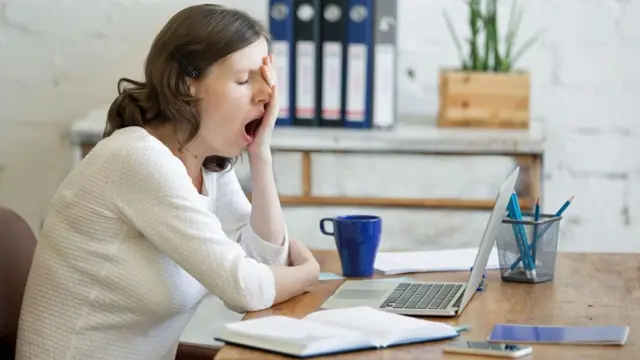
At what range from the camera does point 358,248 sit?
176 cm

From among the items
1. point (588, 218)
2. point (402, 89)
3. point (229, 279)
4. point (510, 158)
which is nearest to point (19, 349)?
point (229, 279)

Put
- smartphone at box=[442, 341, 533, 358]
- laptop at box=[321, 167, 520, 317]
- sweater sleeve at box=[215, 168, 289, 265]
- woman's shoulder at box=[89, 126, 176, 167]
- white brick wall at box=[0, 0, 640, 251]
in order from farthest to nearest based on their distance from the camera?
white brick wall at box=[0, 0, 640, 251] < sweater sleeve at box=[215, 168, 289, 265] < woman's shoulder at box=[89, 126, 176, 167] < laptop at box=[321, 167, 520, 317] < smartphone at box=[442, 341, 533, 358]

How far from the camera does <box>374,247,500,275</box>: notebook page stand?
1813mm

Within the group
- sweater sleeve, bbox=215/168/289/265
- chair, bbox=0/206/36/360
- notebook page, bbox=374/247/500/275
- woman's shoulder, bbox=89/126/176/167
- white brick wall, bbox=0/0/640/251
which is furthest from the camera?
white brick wall, bbox=0/0/640/251

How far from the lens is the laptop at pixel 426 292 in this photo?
150 cm

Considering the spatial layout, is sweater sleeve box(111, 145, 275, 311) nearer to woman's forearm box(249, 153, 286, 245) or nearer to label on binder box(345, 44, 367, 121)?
woman's forearm box(249, 153, 286, 245)

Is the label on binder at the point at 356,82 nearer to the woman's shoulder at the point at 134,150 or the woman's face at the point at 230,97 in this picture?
the woman's face at the point at 230,97

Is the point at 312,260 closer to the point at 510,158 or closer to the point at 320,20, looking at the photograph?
the point at 510,158

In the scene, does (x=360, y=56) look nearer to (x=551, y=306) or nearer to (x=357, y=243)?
(x=357, y=243)

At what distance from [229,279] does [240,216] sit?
0.46m

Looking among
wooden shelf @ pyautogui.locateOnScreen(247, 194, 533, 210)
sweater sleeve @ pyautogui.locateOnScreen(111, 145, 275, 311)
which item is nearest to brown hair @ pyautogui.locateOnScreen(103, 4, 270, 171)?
sweater sleeve @ pyautogui.locateOnScreen(111, 145, 275, 311)

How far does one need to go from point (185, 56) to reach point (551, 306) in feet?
2.28

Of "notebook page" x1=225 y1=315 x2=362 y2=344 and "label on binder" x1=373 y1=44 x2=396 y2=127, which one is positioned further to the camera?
"label on binder" x1=373 y1=44 x2=396 y2=127

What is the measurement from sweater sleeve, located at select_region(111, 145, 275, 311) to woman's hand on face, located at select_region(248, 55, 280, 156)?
226mm
